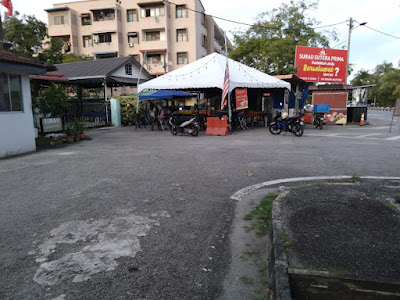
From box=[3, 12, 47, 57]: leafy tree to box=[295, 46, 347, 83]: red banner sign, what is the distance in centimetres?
2382

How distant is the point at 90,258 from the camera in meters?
3.06

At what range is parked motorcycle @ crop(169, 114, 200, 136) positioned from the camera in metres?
13.8

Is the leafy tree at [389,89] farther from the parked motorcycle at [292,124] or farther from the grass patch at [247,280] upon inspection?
the grass patch at [247,280]

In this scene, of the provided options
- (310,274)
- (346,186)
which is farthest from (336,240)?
(346,186)

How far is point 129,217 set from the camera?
409cm

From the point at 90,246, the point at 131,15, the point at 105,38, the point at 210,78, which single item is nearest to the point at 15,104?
the point at 90,246

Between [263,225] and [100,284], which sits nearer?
[100,284]

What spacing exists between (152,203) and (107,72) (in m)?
20.1

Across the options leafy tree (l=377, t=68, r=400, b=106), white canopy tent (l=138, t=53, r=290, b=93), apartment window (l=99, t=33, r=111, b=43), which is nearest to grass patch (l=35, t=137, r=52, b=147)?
white canopy tent (l=138, t=53, r=290, b=93)

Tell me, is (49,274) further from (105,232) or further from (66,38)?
→ (66,38)

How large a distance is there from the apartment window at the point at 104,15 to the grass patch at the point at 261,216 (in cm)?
4255

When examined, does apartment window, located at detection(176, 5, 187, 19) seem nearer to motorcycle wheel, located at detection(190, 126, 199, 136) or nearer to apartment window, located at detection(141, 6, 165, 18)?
apartment window, located at detection(141, 6, 165, 18)

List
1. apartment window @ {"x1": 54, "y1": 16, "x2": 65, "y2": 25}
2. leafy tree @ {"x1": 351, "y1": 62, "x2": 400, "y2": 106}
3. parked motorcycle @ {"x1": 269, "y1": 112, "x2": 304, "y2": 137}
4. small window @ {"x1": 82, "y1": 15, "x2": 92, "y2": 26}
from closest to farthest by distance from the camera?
parked motorcycle @ {"x1": 269, "y1": 112, "x2": 304, "y2": 137} → apartment window @ {"x1": 54, "y1": 16, "x2": 65, "y2": 25} → small window @ {"x1": 82, "y1": 15, "x2": 92, "y2": 26} → leafy tree @ {"x1": 351, "y1": 62, "x2": 400, "y2": 106}

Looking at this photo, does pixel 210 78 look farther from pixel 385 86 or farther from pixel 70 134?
pixel 385 86
